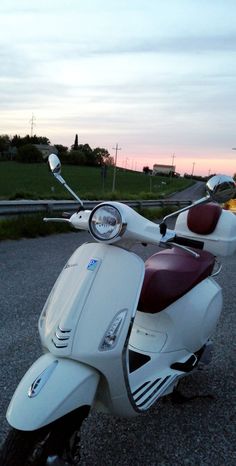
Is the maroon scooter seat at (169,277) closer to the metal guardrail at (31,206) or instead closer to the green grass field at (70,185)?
the metal guardrail at (31,206)

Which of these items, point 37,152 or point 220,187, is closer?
point 220,187

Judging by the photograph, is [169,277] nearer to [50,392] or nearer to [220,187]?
[220,187]

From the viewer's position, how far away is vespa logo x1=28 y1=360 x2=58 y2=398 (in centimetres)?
212

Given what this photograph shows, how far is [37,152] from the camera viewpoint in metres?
83.1

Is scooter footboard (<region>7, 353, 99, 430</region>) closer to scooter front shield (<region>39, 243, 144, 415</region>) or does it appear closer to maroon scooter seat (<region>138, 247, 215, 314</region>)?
scooter front shield (<region>39, 243, 144, 415</region>)

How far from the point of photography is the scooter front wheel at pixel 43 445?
204 cm

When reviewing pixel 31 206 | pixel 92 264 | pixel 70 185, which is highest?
pixel 92 264

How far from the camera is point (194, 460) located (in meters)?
2.74

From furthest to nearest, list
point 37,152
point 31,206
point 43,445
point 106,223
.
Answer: point 37,152 < point 31,206 < point 106,223 < point 43,445

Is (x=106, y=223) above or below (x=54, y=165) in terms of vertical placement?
below

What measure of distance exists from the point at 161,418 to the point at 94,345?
3.85 feet

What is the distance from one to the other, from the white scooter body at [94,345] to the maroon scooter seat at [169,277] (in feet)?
1.03

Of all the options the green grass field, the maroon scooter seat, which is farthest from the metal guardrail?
the maroon scooter seat

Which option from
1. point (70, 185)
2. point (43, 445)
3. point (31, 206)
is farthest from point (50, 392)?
point (70, 185)
